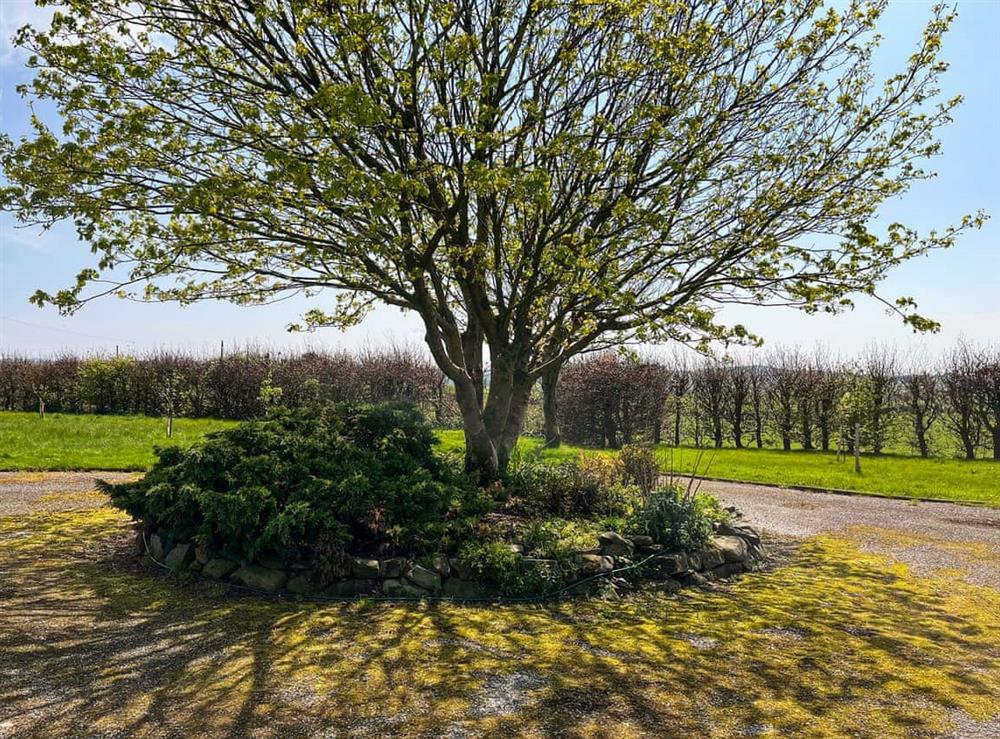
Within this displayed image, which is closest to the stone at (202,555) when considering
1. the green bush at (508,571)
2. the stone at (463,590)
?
the stone at (463,590)

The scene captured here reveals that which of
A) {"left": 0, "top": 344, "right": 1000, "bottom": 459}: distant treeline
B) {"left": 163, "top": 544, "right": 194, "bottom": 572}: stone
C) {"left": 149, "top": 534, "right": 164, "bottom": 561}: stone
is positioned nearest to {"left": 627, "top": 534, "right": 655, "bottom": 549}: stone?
{"left": 163, "top": 544, "right": 194, "bottom": 572}: stone

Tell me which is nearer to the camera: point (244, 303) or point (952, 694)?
point (952, 694)

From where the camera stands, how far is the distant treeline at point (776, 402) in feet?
73.5

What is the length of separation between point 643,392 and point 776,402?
576cm

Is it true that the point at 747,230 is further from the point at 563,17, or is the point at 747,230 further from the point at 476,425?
the point at 476,425

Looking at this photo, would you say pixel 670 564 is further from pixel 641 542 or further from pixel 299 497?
pixel 299 497

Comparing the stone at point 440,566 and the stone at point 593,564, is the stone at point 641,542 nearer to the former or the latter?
the stone at point 593,564

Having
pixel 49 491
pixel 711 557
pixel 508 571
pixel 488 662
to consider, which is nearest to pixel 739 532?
pixel 711 557

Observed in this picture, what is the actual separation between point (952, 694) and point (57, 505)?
36.5 ft

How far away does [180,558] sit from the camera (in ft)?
20.8

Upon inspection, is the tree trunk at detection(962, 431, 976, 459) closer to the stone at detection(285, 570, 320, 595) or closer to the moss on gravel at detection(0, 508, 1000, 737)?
the moss on gravel at detection(0, 508, 1000, 737)

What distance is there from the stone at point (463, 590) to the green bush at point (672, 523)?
77.9 inches

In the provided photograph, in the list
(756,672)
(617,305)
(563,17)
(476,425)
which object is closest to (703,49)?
(563,17)

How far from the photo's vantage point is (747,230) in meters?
8.15
